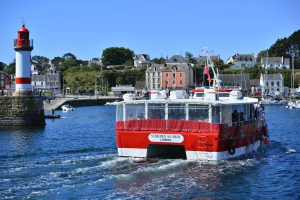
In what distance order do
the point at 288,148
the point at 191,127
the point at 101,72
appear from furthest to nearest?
the point at 101,72 → the point at 288,148 → the point at 191,127

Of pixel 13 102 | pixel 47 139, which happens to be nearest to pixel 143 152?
pixel 47 139

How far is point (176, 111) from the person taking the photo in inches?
1187

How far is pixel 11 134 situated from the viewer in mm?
52781

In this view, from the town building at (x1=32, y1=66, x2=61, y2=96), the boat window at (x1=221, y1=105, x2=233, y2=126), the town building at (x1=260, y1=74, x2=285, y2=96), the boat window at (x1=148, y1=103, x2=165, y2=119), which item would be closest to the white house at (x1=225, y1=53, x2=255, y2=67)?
the town building at (x1=260, y1=74, x2=285, y2=96)

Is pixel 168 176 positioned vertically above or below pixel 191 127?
below

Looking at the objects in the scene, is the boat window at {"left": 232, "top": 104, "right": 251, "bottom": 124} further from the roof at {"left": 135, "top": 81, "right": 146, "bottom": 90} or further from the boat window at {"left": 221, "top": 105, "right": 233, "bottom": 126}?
the roof at {"left": 135, "top": 81, "right": 146, "bottom": 90}

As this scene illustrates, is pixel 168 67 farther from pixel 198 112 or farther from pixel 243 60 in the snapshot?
pixel 198 112

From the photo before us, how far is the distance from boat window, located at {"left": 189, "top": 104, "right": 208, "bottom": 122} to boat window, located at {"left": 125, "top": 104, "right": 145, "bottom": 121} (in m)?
2.95

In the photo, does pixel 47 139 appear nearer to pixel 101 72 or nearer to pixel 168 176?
pixel 168 176

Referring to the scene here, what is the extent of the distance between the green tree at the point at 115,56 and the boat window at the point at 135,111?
520 feet

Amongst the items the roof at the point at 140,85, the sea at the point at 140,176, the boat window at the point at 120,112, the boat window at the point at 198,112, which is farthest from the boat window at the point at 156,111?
the roof at the point at 140,85

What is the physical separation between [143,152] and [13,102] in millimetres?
33571

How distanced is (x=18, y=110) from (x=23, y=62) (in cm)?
563

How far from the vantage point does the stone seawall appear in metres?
60.3
